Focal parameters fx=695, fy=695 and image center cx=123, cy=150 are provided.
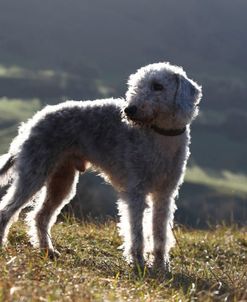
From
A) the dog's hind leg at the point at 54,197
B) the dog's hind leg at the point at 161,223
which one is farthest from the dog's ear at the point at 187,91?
the dog's hind leg at the point at 54,197

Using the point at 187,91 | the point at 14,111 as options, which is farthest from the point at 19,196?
the point at 14,111

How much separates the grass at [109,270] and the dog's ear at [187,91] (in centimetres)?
161

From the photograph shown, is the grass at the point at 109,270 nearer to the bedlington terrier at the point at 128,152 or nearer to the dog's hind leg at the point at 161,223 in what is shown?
the dog's hind leg at the point at 161,223

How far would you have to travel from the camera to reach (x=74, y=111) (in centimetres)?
805

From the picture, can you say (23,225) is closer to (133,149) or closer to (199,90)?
(133,149)

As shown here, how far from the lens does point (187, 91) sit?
7.59 meters

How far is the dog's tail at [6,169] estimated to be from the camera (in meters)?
8.28

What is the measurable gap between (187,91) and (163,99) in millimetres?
294

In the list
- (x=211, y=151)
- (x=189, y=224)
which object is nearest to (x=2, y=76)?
(x=211, y=151)

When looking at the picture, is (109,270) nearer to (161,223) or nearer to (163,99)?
(161,223)

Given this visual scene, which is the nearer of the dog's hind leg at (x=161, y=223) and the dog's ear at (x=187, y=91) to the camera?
the dog's ear at (x=187, y=91)

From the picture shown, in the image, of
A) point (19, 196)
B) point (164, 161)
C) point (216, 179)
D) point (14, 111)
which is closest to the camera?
point (164, 161)

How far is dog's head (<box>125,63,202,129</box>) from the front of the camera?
24.2 ft

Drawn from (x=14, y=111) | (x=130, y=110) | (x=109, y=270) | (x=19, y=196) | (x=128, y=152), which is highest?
(x=14, y=111)
